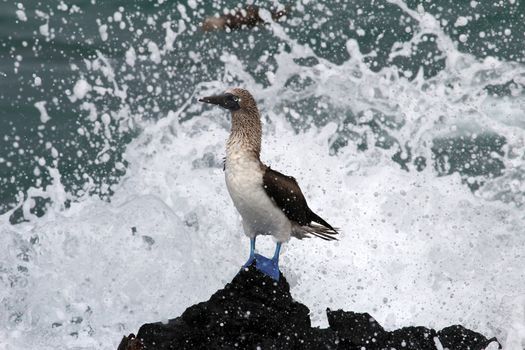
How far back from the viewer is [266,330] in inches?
168

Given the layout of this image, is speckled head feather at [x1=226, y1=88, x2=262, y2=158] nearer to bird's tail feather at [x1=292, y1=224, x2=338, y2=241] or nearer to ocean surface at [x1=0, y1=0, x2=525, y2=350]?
bird's tail feather at [x1=292, y1=224, x2=338, y2=241]

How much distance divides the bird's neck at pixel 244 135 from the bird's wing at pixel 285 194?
0.53 feet

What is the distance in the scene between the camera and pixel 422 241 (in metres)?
6.99

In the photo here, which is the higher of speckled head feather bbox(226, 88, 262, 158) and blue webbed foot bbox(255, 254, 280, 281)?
speckled head feather bbox(226, 88, 262, 158)

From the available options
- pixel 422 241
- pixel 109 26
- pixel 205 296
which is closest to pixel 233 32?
pixel 109 26

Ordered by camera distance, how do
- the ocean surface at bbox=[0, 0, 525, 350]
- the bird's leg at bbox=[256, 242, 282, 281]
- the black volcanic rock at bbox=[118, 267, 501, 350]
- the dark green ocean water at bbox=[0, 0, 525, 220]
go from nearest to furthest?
1. the black volcanic rock at bbox=[118, 267, 501, 350]
2. the bird's leg at bbox=[256, 242, 282, 281]
3. the ocean surface at bbox=[0, 0, 525, 350]
4. the dark green ocean water at bbox=[0, 0, 525, 220]

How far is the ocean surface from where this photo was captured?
19.6 feet

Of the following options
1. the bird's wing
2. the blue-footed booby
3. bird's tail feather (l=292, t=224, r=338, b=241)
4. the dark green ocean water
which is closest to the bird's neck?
the blue-footed booby

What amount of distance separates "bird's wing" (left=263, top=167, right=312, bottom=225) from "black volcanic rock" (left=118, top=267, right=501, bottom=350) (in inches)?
19.4

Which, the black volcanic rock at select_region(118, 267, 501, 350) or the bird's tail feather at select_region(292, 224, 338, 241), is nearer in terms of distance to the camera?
the black volcanic rock at select_region(118, 267, 501, 350)

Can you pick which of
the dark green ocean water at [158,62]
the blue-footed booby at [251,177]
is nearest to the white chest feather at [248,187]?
the blue-footed booby at [251,177]

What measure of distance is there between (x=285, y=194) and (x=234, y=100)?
0.61m

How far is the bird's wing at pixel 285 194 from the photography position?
470cm

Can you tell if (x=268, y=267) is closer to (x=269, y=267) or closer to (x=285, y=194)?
(x=269, y=267)
